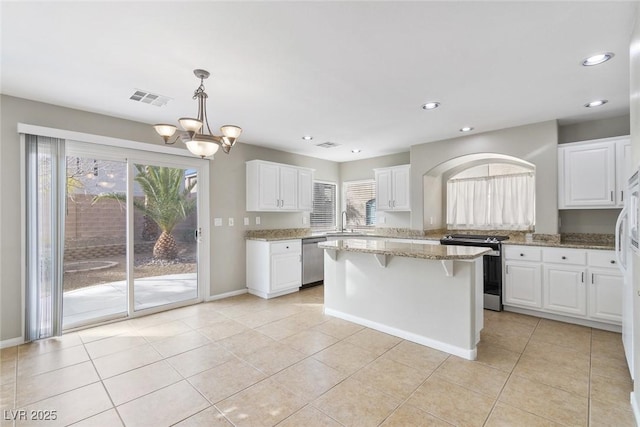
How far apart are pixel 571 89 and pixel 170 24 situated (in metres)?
3.53

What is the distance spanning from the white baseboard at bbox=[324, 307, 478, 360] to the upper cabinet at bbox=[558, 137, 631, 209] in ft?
8.02

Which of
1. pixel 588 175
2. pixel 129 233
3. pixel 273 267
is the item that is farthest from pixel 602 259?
pixel 129 233

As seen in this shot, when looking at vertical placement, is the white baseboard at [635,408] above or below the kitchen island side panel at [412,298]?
below

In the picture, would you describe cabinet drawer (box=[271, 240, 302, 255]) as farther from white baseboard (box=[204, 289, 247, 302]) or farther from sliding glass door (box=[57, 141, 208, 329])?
sliding glass door (box=[57, 141, 208, 329])

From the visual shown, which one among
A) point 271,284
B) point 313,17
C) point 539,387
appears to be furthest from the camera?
point 271,284

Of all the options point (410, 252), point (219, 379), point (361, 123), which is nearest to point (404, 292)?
A: point (410, 252)

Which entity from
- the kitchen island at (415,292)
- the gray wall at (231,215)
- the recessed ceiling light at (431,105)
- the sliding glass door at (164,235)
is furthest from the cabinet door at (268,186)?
the recessed ceiling light at (431,105)

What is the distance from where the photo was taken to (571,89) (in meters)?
2.91

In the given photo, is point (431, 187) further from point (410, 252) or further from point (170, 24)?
point (170, 24)

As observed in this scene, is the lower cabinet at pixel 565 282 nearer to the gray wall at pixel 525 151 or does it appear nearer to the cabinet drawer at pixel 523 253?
the cabinet drawer at pixel 523 253

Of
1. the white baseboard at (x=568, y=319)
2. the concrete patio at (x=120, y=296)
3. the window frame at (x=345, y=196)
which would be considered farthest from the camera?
the window frame at (x=345, y=196)

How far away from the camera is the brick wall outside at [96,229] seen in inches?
134

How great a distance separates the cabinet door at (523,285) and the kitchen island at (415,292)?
1206 millimetres

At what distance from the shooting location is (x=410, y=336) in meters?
3.08
